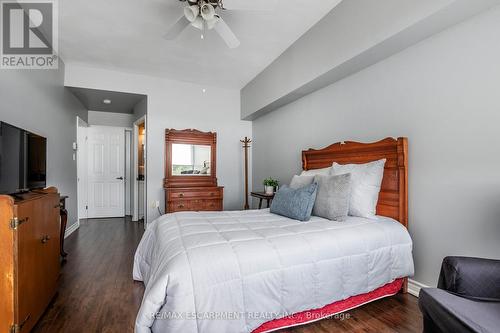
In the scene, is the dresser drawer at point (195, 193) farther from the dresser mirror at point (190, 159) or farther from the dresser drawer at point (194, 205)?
the dresser mirror at point (190, 159)

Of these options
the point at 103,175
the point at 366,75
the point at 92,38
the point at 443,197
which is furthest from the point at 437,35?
the point at 103,175

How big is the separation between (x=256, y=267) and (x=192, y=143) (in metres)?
3.59

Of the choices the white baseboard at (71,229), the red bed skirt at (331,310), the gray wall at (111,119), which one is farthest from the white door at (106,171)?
Answer: the red bed skirt at (331,310)

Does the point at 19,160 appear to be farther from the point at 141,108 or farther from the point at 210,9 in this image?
the point at 141,108

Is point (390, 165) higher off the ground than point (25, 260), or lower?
higher

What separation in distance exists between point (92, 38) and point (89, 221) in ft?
12.3

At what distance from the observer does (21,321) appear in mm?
1434

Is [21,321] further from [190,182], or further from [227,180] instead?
[227,180]

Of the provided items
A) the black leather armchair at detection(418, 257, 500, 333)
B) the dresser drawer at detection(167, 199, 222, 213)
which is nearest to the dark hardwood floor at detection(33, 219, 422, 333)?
the black leather armchair at detection(418, 257, 500, 333)

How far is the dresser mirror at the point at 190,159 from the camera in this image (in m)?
4.58

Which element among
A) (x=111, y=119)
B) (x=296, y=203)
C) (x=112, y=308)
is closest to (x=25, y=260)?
(x=112, y=308)

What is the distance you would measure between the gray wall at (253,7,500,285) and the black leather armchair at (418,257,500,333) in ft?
2.19

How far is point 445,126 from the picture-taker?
1927 millimetres

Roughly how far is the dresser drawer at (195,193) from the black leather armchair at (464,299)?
11.5 feet
